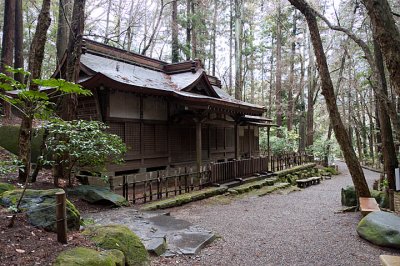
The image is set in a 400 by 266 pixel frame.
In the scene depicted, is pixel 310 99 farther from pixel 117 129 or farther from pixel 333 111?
pixel 117 129

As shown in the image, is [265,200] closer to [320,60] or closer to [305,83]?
[320,60]

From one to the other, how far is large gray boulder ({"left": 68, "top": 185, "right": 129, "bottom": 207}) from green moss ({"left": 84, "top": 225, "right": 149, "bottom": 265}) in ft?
8.97

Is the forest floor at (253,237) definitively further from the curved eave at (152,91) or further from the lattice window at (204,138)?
the lattice window at (204,138)

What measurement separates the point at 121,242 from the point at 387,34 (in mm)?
4818

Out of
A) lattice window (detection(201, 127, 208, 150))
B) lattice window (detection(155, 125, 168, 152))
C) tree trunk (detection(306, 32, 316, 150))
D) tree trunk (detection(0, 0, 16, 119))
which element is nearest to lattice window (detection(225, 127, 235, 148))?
lattice window (detection(201, 127, 208, 150))

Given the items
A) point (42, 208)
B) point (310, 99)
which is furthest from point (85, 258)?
point (310, 99)

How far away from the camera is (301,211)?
360 inches

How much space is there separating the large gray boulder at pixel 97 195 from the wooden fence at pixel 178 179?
54 cm

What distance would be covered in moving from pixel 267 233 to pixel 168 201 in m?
3.26

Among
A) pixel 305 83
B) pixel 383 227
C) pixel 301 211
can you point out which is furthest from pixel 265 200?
pixel 305 83

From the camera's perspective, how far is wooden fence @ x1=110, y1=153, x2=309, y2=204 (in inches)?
340

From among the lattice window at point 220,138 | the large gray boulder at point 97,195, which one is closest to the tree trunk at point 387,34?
the large gray boulder at point 97,195

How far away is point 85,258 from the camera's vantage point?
130 inches

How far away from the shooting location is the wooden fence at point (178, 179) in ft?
28.3
